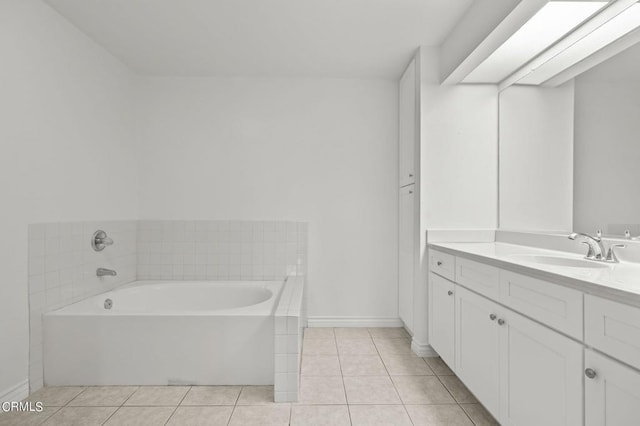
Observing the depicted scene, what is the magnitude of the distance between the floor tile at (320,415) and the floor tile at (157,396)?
0.65m

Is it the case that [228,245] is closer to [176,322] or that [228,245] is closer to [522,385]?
[176,322]

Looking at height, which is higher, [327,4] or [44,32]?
[327,4]

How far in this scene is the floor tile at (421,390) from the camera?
196cm

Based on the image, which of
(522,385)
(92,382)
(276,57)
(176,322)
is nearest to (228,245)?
(176,322)

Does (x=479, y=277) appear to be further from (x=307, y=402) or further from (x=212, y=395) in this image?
(x=212, y=395)

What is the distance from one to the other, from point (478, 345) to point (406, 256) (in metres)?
1.22

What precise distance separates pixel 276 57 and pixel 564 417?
9.00 feet

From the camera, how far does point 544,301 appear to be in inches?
49.8

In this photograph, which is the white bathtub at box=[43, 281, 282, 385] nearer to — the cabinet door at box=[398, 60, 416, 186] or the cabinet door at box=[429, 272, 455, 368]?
the cabinet door at box=[429, 272, 455, 368]

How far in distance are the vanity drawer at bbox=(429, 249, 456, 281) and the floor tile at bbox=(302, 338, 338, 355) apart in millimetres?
960

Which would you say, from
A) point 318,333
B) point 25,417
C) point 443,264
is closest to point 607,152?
point 443,264

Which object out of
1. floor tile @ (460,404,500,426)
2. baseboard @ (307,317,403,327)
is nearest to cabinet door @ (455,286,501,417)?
floor tile @ (460,404,500,426)

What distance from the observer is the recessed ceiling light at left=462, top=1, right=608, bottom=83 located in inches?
63.8

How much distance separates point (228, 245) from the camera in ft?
10.5
